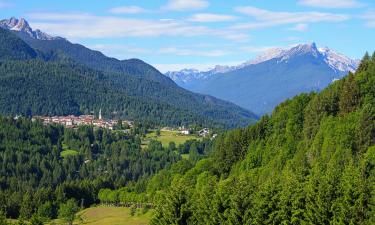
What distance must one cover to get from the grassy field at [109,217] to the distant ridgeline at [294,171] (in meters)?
5.91

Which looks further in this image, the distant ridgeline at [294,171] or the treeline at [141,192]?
the treeline at [141,192]

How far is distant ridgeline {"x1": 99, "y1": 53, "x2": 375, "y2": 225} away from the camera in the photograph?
58.9 meters

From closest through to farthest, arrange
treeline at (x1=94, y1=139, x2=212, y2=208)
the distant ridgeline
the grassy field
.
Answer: the distant ridgeline → the grassy field → treeline at (x1=94, y1=139, x2=212, y2=208)

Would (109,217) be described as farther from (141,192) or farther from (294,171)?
(294,171)

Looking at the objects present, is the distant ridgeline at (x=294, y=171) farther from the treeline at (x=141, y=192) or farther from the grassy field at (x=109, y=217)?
the grassy field at (x=109, y=217)

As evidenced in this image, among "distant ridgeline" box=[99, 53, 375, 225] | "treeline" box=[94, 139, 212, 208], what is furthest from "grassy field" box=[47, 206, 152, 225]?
"distant ridgeline" box=[99, 53, 375, 225]

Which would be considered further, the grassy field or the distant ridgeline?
the grassy field

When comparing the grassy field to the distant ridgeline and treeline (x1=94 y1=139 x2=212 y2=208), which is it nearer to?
treeline (x1=94 y1=139 x2=212 y2=208)

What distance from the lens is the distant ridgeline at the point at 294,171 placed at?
58938 mm

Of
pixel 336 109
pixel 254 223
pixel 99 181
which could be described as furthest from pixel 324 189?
pixel 99 181

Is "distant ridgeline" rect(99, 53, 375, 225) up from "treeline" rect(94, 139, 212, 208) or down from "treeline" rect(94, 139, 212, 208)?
up

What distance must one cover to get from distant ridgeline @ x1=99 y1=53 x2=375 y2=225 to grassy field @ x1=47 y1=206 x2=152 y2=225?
233 inches

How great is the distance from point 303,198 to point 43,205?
315ft

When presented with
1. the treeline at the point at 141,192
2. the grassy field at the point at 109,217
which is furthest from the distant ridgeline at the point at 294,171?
the grassy field at the point at 109,217
